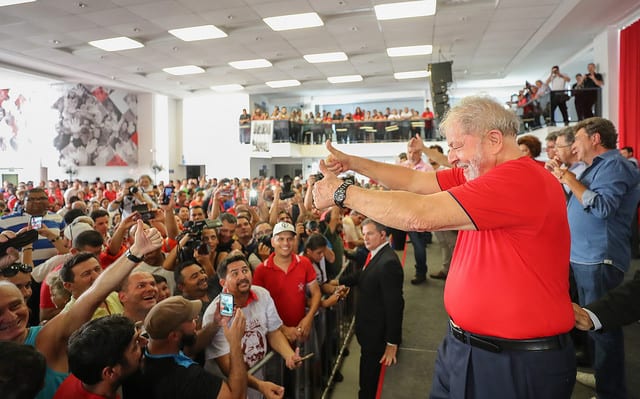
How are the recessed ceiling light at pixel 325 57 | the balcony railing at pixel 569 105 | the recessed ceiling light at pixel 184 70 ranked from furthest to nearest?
the recessed ceiling light at pixel 184 70, the recessed ceiling light at pixel 325 57, the balcony railing at pixel 569 105

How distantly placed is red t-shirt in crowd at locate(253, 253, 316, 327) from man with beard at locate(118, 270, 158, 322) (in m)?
0.98

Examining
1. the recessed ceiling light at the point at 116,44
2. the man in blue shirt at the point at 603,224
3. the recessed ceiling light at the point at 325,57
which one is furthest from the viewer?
the recessed ceiling light at the point at 325,57

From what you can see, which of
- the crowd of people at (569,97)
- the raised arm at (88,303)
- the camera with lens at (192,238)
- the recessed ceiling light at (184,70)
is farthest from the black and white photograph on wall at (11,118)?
the crowd of people at (569,97)

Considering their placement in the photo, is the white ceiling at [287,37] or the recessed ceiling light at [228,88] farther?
the recessed ceiling light at [228,88]

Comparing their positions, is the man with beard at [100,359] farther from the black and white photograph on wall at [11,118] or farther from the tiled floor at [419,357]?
the black and white photograph on wall at [11,118]

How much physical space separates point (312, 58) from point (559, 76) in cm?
711

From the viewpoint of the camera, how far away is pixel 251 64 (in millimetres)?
13055

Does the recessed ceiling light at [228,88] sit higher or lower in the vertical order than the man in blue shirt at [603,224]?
higher

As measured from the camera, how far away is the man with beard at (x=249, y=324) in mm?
2316

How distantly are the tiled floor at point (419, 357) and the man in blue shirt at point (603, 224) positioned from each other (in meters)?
0.64

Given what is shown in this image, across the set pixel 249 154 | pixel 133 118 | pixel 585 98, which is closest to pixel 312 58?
pixel 249 154

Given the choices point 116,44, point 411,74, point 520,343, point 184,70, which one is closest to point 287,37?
point 116,44

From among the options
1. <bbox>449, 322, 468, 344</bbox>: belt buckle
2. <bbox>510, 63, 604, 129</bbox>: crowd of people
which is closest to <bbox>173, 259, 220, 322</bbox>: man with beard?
<bbox>449, 322, 468, 344</bbox>: belt buckle

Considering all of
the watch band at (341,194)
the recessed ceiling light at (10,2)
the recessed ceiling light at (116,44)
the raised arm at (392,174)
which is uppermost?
the recessed ceiling light at (116,44)
